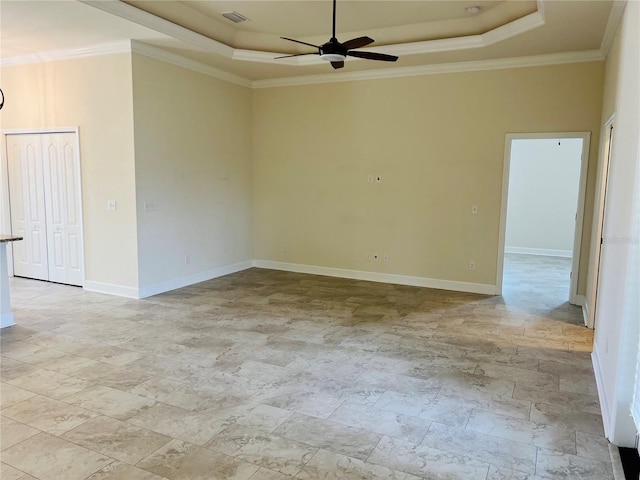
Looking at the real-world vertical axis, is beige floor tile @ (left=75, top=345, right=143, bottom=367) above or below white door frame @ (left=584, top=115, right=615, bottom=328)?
below

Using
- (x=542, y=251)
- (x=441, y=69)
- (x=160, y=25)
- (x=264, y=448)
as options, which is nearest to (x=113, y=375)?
(x=264, y=448)

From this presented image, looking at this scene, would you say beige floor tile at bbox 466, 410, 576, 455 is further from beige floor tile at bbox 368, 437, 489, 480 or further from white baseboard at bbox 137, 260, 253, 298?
white baseboard at bbox 137, 260, 253, 298

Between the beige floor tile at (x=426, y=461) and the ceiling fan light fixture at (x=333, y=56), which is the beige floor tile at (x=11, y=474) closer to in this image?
the beige floor tile at (x=426, y=461)

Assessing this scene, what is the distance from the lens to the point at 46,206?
6.44 meters

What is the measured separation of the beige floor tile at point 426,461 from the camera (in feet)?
7.96

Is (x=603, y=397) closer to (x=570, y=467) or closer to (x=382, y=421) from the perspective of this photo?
(x=570, y=467)

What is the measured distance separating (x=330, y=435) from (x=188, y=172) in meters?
4.69

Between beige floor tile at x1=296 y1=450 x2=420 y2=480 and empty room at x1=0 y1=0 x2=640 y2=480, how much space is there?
0.05 feet

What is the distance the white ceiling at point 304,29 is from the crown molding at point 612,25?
2 cm

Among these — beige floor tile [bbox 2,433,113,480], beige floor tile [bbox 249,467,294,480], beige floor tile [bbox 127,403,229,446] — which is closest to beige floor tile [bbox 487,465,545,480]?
beige floor tile [bbox 249,467,294,480]

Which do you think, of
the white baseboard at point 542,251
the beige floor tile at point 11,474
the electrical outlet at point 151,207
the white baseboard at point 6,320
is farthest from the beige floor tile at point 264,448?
the white baseboard at point 542,251

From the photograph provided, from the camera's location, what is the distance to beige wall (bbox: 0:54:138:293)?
5.62 m

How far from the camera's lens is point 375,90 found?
22.1 feet

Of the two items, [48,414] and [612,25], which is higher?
[612,25]
